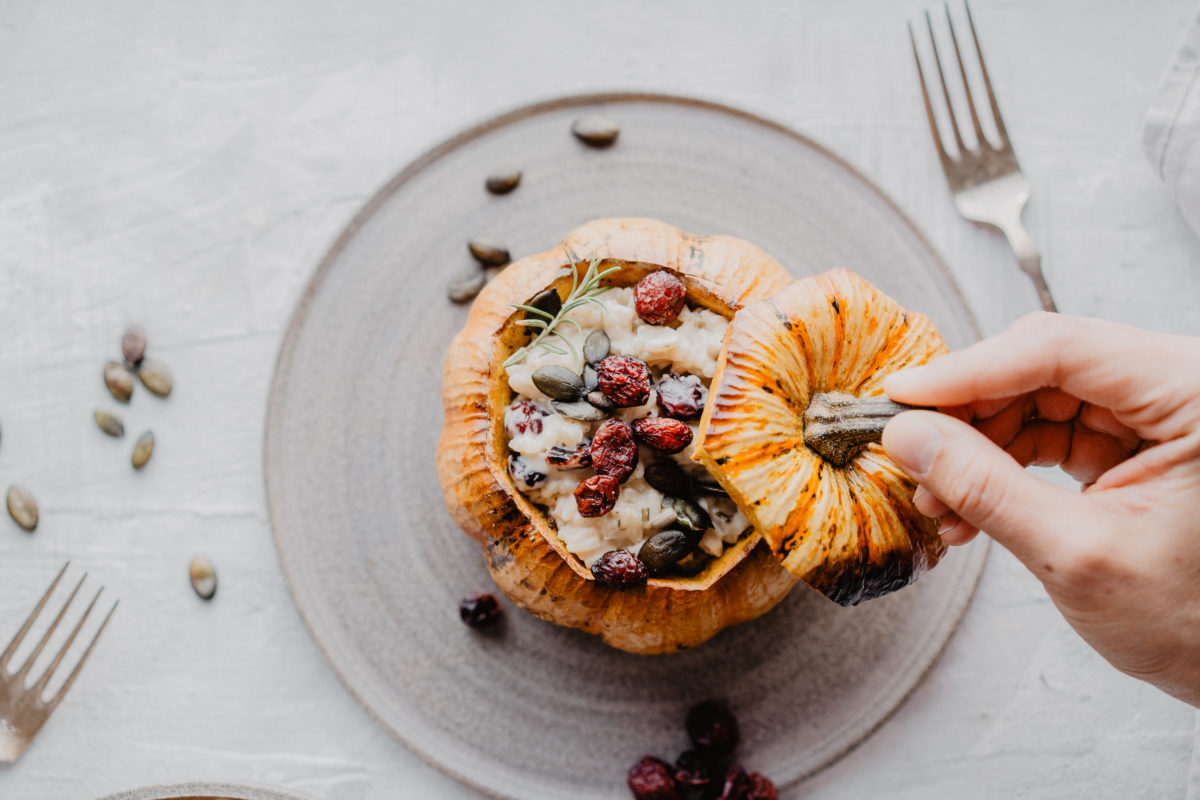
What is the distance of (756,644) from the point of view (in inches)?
81.1

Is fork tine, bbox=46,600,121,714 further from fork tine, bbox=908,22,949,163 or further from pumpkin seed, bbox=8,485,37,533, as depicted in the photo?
fork tine, bbox=908,22,949,163

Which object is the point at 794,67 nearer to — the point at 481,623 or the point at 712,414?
the point at 712,414

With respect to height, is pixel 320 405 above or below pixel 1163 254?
below

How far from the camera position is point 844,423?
4.83 ft

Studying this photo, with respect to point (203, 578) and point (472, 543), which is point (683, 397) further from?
point (203, 578)

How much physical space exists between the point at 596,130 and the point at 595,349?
759 mm

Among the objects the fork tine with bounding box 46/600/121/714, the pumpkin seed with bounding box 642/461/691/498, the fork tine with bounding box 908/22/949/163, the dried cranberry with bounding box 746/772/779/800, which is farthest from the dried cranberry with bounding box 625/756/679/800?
the fork tine with bounding box 908/22/949/163

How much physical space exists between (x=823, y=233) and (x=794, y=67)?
0.51 m

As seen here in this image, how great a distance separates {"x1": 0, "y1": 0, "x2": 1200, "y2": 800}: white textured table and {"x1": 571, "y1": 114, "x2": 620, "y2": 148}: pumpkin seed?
0.09 meters

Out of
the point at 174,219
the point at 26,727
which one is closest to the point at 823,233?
the point at 174,219

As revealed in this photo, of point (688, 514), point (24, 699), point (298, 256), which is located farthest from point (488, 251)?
point (24, 699)

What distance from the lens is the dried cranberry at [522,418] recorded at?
5.59ft

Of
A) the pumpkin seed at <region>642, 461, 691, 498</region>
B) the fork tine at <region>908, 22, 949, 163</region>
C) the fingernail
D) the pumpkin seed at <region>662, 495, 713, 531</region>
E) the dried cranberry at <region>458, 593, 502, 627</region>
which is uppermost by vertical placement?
the fork tine at <region>908, 22, 949, 163</region>

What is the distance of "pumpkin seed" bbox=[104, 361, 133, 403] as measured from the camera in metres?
2.19
